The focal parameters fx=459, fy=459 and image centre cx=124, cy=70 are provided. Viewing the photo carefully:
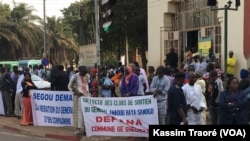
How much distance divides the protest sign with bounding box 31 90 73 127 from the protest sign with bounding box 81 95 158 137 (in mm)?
1672

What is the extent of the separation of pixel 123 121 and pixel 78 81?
60.2 inches

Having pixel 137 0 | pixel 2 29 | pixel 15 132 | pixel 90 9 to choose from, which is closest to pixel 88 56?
pixel 15 132

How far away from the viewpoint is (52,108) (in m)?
13.3

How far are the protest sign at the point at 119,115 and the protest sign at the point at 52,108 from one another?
1.67m

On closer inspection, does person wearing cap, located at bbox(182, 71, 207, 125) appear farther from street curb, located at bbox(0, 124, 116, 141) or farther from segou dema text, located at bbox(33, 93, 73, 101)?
segou dema text, located at bbox(33, 93, 73, 101)

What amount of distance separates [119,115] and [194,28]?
1188cm

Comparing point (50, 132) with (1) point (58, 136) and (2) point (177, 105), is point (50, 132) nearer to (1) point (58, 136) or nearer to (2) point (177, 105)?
(1) point (58, 136)

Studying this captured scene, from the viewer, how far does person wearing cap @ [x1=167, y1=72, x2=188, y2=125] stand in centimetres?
809

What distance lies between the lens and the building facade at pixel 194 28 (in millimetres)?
17891

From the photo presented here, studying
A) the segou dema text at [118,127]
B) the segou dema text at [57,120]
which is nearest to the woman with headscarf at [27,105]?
the segou dema text at [57,120]

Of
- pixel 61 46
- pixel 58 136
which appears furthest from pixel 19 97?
pixel 61 46

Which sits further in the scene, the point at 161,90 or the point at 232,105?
the point at 161,90

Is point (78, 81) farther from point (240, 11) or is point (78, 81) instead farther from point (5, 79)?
point (240, 11)

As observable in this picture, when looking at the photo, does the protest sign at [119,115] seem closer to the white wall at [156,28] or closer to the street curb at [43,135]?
the street curb at [43,135]
